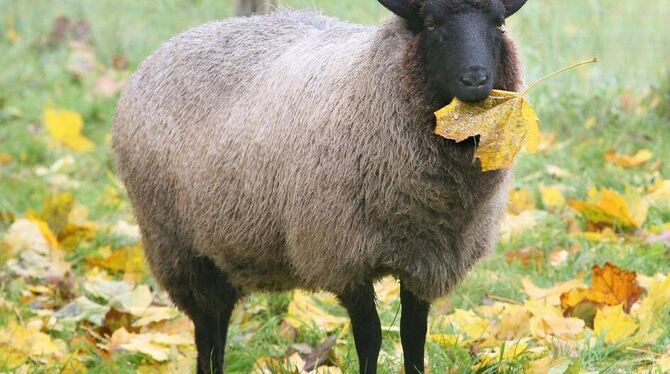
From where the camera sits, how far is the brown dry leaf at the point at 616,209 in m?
5.74

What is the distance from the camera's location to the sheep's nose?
3.55 metres

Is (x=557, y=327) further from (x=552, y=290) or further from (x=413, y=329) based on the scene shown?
(x=413, y=329)

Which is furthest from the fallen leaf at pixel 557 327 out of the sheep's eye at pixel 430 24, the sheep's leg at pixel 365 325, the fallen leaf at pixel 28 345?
the fallen leaf at pixel 28 345

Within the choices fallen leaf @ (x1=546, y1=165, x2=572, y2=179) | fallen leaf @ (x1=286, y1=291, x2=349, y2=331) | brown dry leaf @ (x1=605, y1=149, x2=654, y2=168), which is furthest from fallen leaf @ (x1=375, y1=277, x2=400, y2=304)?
brown dry leaf @ (x1=605, y1=149, x2=654, y2=168)

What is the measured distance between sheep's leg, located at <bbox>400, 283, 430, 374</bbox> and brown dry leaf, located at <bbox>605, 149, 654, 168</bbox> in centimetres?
294

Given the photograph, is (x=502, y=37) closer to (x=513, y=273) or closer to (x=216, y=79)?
(x=216, y=79)

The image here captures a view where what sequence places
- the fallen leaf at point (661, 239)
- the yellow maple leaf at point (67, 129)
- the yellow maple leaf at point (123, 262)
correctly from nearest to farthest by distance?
the fallen leaf at point (661, 239) < the yellow maple leaf at point (123, 262) < the yellow maple leaf at point (67, 129)

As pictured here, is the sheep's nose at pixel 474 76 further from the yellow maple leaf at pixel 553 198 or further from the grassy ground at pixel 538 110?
the yellow maple leaf at pixel 553 198

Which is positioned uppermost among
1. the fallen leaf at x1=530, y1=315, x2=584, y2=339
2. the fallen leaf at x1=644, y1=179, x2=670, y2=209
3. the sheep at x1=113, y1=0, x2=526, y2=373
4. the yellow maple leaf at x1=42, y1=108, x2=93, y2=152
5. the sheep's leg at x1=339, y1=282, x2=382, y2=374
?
the sheep at x1=113, y1=0, x2=526, y2=373

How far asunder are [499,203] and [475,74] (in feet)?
2.52

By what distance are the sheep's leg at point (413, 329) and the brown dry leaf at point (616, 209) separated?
194 centimetres

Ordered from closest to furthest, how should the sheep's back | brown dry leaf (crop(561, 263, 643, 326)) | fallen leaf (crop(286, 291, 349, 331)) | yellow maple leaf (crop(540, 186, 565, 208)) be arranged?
the sheep's back
brown dry leaf (crop(561, 263, 643, 326))
fallen leaf (crop(286, 291, 349, 331))
yellow maple leaf (crop(540, 186, 565, 208))

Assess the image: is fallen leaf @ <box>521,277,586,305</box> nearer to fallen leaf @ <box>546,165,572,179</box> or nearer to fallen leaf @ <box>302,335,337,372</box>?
fallen leaf @ <box>302,335,337,372</box>

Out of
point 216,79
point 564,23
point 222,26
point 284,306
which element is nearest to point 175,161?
point 216,79
